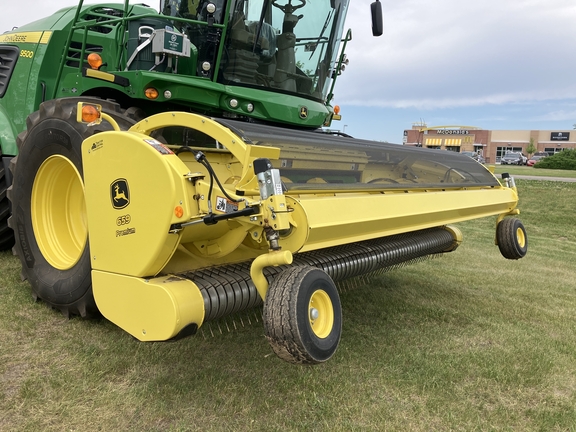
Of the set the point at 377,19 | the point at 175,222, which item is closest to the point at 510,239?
the point at 377,19

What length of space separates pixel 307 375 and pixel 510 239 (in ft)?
6.94

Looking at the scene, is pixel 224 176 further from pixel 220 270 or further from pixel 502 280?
pixel 502 280

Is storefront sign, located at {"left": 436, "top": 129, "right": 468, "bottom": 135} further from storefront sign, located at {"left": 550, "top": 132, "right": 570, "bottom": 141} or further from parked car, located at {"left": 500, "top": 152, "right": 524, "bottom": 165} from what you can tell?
parked car, located at {"left": 500, "top": 152, "right": 524, "bottom": 165}

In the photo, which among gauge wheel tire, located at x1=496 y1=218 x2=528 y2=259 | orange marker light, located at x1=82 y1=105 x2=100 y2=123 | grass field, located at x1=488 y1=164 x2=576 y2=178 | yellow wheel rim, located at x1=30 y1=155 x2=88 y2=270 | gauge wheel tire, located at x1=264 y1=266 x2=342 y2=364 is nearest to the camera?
gauge wheel tire, located at x1=264 y1=266 x2=342 y2=364

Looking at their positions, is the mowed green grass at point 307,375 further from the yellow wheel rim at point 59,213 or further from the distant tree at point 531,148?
Result: the distant tree at point 531,148

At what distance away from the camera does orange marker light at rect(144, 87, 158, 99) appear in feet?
10.4

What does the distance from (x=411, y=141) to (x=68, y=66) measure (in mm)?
55567

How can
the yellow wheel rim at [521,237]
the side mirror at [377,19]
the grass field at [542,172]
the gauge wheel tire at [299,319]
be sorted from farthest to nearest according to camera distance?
Result: the grass field at [542,172] → the side mirror at [377,19] → the yellow wheel rim at [521,237] → the gauge wheel tire at [299,319]

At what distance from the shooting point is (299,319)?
1.73 m

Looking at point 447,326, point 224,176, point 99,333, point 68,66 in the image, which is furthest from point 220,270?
point 68,66

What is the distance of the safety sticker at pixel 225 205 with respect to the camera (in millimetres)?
1936

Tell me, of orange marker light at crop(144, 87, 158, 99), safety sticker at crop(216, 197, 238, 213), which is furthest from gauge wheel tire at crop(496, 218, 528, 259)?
orange marker light at crop(144, 87, 158, 99)

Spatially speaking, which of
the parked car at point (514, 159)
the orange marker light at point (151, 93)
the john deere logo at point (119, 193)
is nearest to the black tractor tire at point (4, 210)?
the orange marker light at point (151, 93)

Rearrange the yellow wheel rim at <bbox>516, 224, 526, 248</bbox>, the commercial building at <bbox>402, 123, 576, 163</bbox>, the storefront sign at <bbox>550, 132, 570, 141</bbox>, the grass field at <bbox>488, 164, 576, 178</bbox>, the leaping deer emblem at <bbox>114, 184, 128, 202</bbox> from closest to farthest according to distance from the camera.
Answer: the leaping deer emblem at <bbox>114, 184, 128, 202</bbox> → the yellow wheel rim at <bbox>516, 224, 526, 248</bbox> → the grass field at <bbox>488, 164, 576, 178</bbox> → the commercial building at <bbox>402, 123, 576, 163</bbox> → the storefront sign at <bbox>550, 132, 570, 141</bbox>
